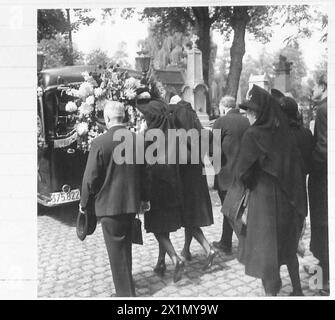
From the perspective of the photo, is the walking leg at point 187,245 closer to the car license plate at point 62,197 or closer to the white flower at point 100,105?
the car license plate at point 62,197

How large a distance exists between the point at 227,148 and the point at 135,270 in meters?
1.41

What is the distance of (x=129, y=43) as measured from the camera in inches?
158

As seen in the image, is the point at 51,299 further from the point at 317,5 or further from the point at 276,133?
the point at 317,5

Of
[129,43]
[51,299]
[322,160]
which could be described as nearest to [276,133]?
[322,160]

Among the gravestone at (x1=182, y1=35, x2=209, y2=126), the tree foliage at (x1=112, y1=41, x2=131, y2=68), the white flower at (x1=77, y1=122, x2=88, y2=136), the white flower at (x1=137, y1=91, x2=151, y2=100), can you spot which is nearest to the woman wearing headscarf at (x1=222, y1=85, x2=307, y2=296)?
the gravestone at (x1=182, y1=35, x2=209, y2=126)

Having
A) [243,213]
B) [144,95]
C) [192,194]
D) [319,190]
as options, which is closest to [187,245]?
[192,194]

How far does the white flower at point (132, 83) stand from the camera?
12.9ft

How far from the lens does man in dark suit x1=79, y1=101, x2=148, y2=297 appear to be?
11.5 feet

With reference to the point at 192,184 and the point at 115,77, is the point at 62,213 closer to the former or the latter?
the point at 192,184

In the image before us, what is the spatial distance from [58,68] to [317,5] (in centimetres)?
250

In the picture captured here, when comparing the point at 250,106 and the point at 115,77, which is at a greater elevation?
the point at 115,77

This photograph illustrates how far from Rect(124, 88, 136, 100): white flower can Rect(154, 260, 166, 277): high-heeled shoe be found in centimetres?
155

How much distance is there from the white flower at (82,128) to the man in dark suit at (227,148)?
3.93ft

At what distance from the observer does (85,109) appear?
394 centimetres
